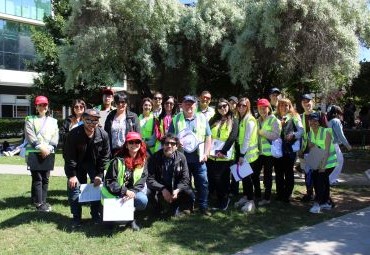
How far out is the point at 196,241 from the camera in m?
5.61

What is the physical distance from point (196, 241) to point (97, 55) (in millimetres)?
13152

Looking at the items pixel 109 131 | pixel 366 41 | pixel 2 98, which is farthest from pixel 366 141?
pixel 2 98

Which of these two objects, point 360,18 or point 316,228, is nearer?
point 316,228

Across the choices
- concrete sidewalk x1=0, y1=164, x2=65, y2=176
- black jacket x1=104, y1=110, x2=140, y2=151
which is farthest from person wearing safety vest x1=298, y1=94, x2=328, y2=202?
concrete sidewalk x1=0, y1=164, x2=65, y2=176

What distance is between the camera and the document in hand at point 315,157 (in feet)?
23.0

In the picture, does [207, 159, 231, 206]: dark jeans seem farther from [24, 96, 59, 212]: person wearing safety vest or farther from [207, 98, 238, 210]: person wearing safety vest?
[24, 96, 59, 212]: person wearing safety vest

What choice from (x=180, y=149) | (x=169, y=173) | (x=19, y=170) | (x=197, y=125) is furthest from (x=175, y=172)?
(x=19, y=170)

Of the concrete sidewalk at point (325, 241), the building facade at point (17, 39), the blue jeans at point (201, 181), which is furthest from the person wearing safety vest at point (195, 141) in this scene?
the building facade at point (17, 39)

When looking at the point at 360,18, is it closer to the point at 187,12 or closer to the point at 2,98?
the point at 187,12

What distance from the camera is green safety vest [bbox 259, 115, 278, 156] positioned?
7.17 metres

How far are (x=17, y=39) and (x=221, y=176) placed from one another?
29.8m

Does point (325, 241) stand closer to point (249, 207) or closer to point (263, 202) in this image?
point (249, 207)

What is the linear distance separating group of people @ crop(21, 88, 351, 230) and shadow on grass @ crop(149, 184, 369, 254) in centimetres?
22

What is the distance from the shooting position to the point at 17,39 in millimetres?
33156
